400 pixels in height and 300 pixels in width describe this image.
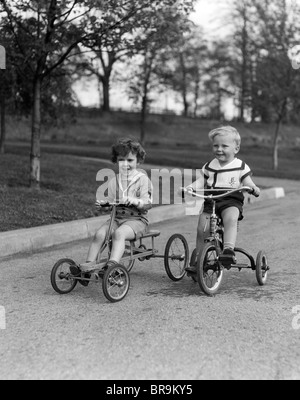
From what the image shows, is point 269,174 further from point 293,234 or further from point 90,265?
point 90,265

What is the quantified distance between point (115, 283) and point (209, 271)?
864 mm

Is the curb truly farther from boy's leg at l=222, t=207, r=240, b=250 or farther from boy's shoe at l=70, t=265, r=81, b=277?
boy's leg at l=222, t=207, r=240, b=250

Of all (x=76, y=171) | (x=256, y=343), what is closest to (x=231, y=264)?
(x=256, y=343)

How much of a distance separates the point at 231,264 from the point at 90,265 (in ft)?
3.94

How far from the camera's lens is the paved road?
320 centimetres

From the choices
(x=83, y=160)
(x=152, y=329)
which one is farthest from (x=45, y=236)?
(x=83, y=160)

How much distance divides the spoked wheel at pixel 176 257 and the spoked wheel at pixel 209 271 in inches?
18.0

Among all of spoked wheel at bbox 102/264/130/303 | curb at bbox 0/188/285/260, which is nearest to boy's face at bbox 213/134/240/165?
spoked wheel at bbox 102/264/130/303

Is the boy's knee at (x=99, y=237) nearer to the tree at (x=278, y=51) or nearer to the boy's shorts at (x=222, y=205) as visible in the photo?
the boy's shorts at (x=222, y=205)

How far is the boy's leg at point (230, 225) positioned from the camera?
200 inches

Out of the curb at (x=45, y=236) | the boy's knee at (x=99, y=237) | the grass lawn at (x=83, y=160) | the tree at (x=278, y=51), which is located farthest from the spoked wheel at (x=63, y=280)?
the tree at (x=278, y=51)

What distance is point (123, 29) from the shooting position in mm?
10062
